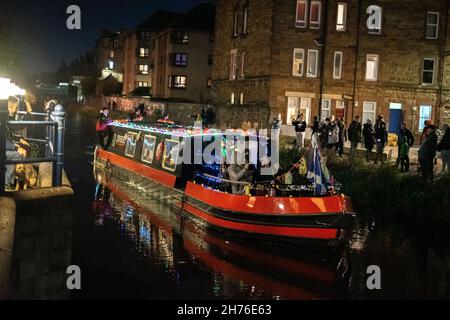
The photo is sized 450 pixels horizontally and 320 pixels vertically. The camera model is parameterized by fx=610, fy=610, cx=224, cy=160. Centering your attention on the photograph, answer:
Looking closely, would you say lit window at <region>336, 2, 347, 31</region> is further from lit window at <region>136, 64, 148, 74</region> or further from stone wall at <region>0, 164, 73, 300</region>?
lit window at <region>136, 64, 148, 74</region>

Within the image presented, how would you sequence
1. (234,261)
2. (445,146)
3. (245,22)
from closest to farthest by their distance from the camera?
(234,261)
(445,146)
(245,22)

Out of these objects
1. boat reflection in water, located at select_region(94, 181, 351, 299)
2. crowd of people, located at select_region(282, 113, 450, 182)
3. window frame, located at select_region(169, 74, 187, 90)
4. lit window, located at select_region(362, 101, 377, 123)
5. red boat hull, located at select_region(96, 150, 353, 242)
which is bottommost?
boat reflection in water, located at select_region(94, 181, 351, 299)

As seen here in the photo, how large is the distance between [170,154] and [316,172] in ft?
21.8

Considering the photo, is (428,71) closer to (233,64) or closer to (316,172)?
(233,64)

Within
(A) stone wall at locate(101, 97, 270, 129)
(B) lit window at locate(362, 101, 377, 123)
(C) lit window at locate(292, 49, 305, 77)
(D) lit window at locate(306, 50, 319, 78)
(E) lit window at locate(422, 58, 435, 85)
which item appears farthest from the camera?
(E) lit window at locate(422, 58, 435, 85)

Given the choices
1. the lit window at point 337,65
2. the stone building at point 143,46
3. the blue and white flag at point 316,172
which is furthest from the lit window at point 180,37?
the blue and white flag at point 316,172

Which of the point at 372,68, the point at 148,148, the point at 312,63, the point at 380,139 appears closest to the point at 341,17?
the point at 312,63

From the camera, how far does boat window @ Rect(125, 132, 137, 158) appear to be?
23141mm

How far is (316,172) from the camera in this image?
13.8m

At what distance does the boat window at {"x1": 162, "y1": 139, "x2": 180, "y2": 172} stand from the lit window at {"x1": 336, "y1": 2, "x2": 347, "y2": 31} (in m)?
17.7

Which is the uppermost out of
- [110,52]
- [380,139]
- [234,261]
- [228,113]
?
[110,52]

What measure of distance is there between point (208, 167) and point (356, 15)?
20062mm

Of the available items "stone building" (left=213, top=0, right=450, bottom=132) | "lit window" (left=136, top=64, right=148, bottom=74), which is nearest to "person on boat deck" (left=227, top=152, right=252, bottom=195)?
"stone building" (left=213, top=0, right=450, bottom=132)
